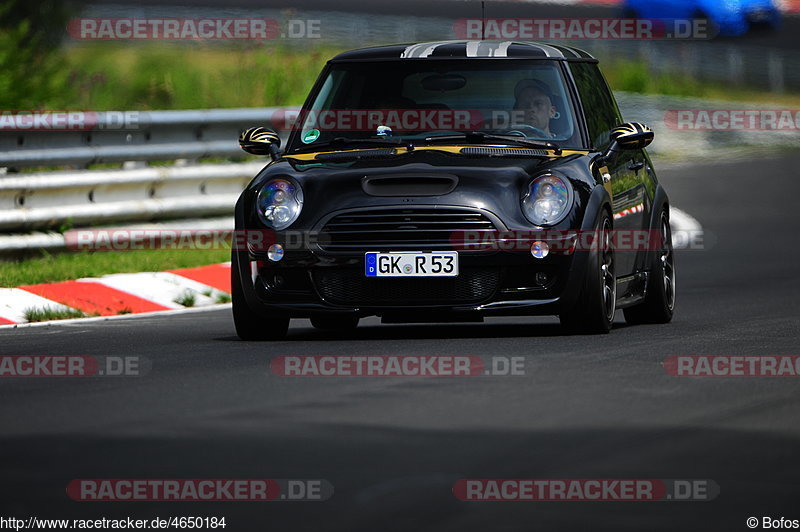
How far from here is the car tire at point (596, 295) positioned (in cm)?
1030

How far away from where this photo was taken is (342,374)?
894 cm

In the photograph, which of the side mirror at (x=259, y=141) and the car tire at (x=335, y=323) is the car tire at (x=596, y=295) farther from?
the side mirror at (x=259, y=141)

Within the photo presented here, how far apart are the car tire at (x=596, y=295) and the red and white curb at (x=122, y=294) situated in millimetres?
3819

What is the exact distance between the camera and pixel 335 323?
1190 cm

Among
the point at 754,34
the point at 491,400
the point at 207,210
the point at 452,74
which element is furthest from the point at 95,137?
the point at 754,34

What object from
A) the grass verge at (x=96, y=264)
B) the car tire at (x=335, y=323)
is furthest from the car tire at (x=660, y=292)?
the grass verge at (x=96, y=264)

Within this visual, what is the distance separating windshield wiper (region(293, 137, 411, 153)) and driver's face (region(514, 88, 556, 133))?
29.2 inches

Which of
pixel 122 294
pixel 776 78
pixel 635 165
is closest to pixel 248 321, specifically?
pixel 635 165

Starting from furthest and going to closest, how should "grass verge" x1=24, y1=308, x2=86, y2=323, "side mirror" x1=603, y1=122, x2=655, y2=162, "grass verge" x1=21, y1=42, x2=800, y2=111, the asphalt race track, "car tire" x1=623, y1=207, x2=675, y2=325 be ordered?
"grass verge" x1=21, y1=42, x2=800, y2=111 < "grass verge" x1=24, y1=308, x2=86, y2=323 < "car tire" x1=623, y1=207, x2=675, y2=325 < "side mirror" x1=603, y1=122, x2=655, y2=162 < the asphalt race track

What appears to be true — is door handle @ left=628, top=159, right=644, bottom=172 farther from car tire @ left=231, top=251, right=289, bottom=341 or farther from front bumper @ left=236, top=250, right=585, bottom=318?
car tire @ left=231, top=251, right=289, bottom=341

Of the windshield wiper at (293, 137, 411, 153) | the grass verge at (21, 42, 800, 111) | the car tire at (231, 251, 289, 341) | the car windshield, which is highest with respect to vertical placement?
the car windshield

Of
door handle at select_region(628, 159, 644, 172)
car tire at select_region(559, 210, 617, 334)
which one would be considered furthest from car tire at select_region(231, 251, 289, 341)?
door handle at select_region(628, 159, 644, 172)

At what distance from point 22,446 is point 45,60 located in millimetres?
14101

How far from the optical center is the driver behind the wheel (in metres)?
11.1
